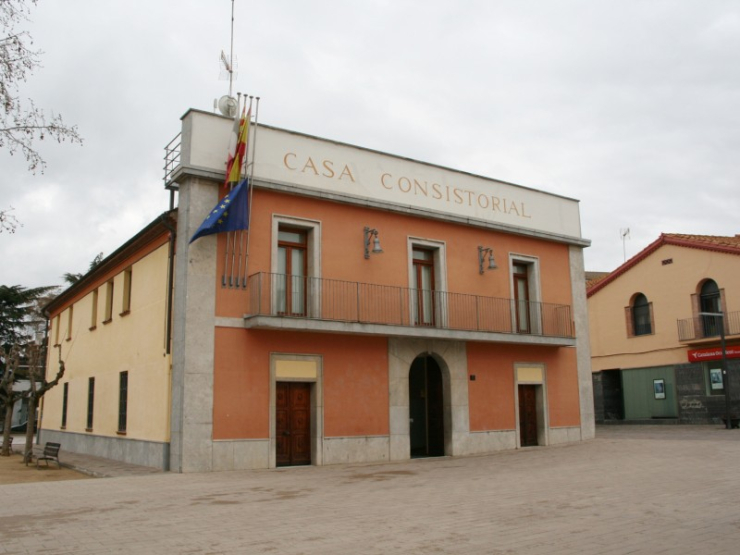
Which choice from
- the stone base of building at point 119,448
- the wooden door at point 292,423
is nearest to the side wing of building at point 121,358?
the stone base of building at point 119,448

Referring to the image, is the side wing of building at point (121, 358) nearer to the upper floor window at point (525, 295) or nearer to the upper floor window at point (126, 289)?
the upper floor window at point (126, 289)

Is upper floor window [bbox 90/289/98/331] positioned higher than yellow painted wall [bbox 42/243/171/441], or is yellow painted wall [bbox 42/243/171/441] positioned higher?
upper floor window [bbox 90/289/98/331]

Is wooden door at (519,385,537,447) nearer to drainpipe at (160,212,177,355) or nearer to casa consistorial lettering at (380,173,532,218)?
casa consistorial lettering at (380,173,532,218)

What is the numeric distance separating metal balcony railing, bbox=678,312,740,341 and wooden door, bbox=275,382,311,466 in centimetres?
1751

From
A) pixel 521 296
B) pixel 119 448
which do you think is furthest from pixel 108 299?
pixel 521 296

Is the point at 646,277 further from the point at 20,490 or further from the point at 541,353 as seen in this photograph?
the point at 20,490

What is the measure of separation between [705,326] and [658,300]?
2.69 metres

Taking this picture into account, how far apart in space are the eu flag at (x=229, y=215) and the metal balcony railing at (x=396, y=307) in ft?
4.13

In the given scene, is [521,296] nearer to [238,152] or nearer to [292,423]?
[292,423]

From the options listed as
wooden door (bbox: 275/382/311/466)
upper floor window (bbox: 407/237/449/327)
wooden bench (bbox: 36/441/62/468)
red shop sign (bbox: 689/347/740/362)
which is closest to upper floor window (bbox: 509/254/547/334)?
upper floor window (bbox: 407/237/449/327)

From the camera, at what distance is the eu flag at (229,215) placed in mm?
→ 14383

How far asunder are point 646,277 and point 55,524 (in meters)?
27.8

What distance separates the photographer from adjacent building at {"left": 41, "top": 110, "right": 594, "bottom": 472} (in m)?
14.9

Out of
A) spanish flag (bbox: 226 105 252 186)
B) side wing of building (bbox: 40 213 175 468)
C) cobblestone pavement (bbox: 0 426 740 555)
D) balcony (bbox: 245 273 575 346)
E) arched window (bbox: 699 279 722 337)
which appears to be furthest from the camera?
arched window (bbox: 699 279 722 337)
